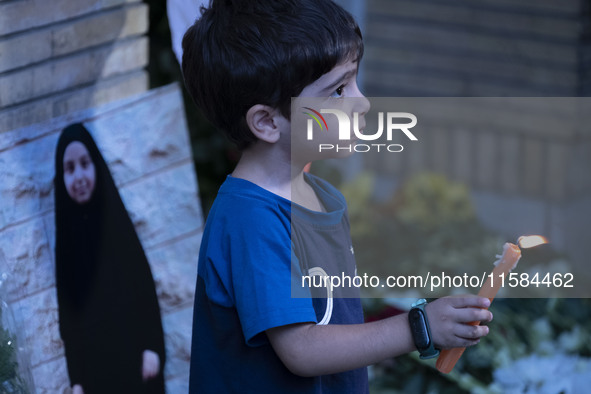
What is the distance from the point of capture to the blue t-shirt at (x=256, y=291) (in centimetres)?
115

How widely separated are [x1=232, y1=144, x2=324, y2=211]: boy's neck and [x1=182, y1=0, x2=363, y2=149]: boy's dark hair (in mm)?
34

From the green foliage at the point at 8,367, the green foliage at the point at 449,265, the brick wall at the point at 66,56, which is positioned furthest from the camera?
the green foliage at the point at 449,265

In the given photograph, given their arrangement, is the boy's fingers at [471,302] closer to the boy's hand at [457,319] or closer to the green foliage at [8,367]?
the boy's hand at [457,319]

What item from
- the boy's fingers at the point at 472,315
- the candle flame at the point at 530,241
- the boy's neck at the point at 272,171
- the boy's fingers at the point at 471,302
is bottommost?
the boy's fingers at the point at 472,315

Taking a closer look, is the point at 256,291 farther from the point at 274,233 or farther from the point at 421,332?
the point at 421,332

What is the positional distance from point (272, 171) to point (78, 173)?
2.31 ft

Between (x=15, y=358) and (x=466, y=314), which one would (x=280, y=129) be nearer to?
(x=466, y=314)

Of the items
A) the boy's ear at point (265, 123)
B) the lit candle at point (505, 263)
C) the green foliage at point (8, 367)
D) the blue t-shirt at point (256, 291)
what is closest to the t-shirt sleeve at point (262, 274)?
the blue t-shirt at point (256, 291)

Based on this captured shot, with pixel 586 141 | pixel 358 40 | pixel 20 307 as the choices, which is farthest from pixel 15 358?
pixel 586 141

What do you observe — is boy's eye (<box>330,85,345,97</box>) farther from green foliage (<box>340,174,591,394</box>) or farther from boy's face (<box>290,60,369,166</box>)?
green foliage (<box>340,174,591,394</box>)

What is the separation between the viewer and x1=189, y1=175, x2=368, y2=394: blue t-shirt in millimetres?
1154

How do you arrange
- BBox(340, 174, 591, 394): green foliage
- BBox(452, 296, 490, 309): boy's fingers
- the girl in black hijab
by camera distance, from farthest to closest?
BBox(340, 174, 591, 394): green foliage < the girl in black hijab < BBox(452, 296, 490, 309): boy's fingers

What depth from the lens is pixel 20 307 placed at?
5.04ft

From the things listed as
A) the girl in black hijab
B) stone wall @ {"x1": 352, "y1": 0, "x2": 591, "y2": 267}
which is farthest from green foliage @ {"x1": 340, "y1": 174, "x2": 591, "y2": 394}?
the girl in black hijab
